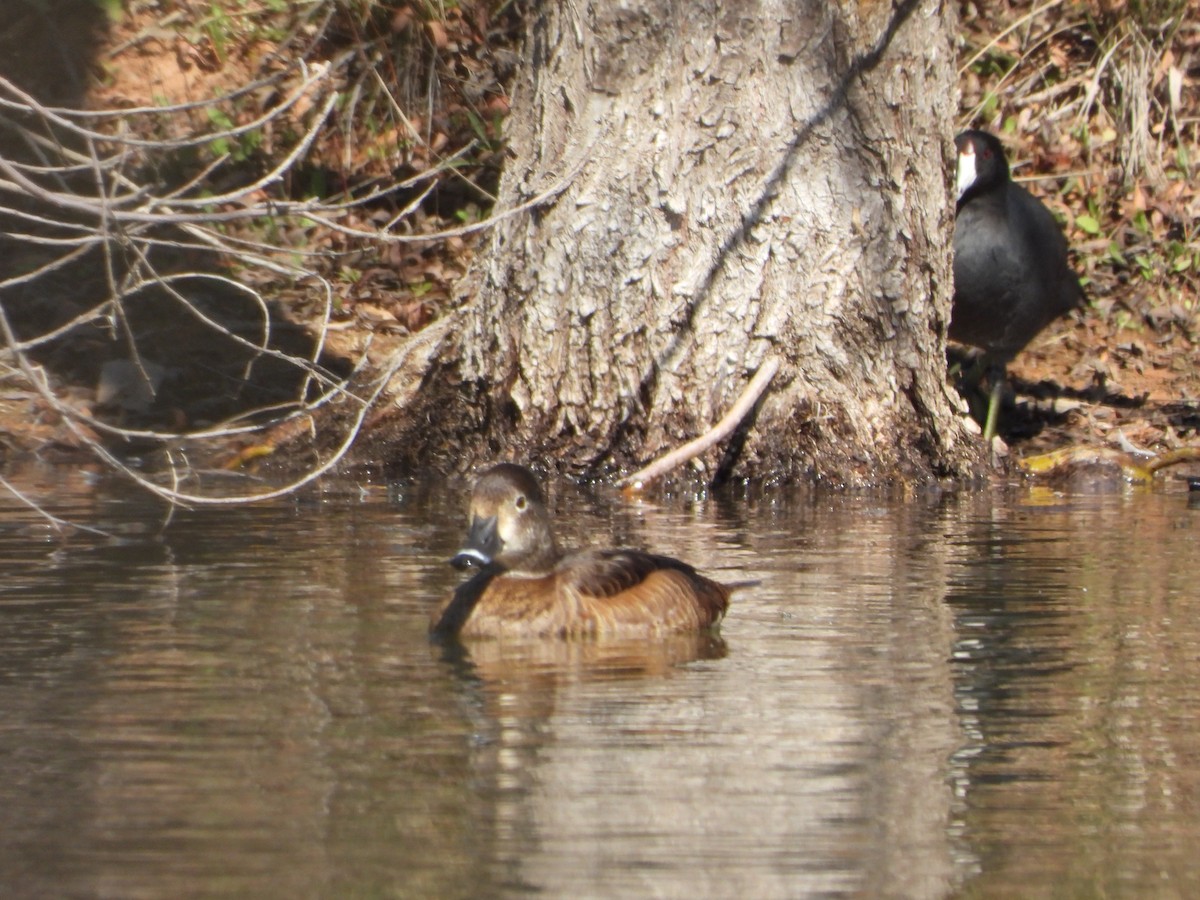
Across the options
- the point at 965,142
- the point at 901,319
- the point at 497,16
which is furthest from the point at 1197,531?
A: the point at 497,16

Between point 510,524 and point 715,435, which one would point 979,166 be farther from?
point 510,524

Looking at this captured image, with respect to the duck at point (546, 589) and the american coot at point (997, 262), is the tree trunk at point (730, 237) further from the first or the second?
the duck at point (546, 589)

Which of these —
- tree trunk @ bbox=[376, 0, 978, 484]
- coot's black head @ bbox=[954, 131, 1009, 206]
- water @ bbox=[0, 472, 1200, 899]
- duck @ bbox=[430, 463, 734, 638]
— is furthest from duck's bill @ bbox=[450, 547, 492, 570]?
coot's black head @ bbox=[954, 131, 1009, 206]

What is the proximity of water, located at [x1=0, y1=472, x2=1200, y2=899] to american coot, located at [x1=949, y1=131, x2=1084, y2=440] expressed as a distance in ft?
12.6

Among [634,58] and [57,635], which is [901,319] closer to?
[634,58]

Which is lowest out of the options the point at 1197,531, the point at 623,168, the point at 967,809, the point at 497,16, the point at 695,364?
the point at 967,809

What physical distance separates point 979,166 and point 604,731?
7.50 m

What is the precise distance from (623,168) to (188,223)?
157 inches

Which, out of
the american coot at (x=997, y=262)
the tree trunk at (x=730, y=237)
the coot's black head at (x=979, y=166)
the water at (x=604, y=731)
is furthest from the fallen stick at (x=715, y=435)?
the coot's black head at (x=979, y=166)

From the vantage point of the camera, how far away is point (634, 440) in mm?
9664

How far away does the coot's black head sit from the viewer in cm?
1138

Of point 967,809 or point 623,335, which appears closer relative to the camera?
point 967,809

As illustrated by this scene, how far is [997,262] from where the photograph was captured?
36.6ft

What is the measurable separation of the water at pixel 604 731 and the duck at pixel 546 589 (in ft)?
0.40
